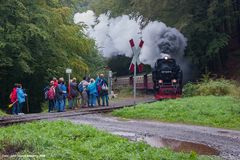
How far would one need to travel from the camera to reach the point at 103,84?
2636 cm

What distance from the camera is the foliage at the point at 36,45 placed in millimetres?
30609

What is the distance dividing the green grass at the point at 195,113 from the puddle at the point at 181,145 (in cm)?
476

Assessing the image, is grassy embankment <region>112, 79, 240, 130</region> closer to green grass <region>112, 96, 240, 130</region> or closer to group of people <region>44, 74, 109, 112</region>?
green grass <region>112, 96, 240, 130</region>

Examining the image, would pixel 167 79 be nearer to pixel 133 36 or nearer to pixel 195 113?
pixel 195 113

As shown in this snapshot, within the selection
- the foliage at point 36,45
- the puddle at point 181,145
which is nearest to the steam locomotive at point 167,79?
the foliage at point 36,45

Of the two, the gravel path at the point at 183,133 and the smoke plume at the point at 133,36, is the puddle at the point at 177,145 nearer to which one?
the gravel path at the point at 183,133

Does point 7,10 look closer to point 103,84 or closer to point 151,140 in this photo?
point 103,84

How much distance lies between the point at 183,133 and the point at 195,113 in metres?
4.79

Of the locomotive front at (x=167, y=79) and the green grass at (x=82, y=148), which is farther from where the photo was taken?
the locomotive front at (x=167, y=79)

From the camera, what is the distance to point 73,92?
25.1m

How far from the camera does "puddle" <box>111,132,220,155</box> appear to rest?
1248 cm

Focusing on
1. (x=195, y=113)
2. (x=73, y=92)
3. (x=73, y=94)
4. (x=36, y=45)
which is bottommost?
(x=195, y=113)

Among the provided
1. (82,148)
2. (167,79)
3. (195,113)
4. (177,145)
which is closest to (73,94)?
(195,113)

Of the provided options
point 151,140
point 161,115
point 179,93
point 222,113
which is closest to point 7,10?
point 179,93
